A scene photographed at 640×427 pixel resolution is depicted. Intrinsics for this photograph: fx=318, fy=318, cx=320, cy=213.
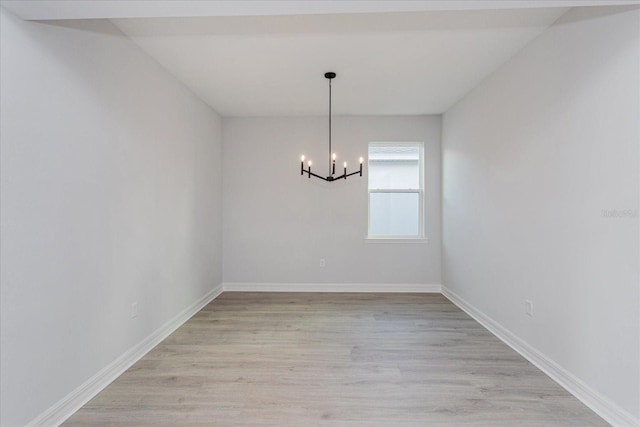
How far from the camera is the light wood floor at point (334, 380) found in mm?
1964

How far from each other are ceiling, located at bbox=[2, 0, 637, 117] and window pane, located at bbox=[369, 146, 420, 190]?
1.11 metres

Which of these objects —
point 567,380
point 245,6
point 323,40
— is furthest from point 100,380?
point 567,380

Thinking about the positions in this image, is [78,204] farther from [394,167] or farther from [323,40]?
[394,167]

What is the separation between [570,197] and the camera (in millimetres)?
2256

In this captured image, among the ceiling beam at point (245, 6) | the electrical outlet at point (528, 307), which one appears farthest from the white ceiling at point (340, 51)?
the electrical outlet at point (528, 307)

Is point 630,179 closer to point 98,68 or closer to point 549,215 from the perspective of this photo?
point 549,215

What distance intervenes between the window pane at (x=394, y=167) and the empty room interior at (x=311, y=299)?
688 millimetres

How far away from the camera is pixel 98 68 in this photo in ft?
7.42

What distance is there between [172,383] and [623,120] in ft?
11.2

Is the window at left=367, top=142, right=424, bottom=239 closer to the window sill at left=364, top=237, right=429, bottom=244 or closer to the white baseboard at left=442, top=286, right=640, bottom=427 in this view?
the window sill at left=364, top=237, right=429, bottom=244

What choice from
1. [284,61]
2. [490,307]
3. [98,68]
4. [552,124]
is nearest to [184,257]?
[98,68]

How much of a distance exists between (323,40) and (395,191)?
9.27ft

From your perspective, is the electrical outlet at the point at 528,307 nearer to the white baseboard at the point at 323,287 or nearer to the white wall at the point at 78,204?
the white baseboard at the point at 323,287

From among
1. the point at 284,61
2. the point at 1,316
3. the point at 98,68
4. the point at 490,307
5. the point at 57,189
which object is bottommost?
the point at 490,307
